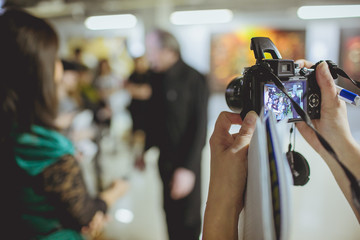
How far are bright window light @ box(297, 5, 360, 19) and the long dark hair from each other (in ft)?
15.3

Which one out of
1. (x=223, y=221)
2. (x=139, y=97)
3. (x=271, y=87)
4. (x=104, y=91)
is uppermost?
(x=271, y=87)

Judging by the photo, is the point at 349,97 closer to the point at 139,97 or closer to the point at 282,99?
the point at 282,99

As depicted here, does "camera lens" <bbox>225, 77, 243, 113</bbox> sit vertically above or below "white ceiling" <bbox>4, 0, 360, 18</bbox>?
below

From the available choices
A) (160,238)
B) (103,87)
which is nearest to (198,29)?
(103,87)

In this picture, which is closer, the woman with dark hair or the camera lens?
the camera lens

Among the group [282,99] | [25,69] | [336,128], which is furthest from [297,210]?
[25,69]

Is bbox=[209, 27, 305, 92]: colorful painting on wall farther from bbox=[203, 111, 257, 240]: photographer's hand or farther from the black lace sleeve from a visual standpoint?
bbox=[203, 111, 257, 240]: photographer's hand

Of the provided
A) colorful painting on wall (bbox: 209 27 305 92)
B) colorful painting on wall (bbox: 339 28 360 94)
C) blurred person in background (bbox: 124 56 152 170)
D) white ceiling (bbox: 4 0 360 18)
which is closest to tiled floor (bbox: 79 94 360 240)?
blurred person in background (bbox: 124 56 152 170)

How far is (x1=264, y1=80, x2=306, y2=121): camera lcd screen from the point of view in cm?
59

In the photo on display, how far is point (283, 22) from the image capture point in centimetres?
485

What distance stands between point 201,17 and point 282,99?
4.94 metres

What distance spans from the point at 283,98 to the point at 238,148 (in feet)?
0.54

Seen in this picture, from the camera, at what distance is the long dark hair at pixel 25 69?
2.98ft

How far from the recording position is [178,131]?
2.04 metres
